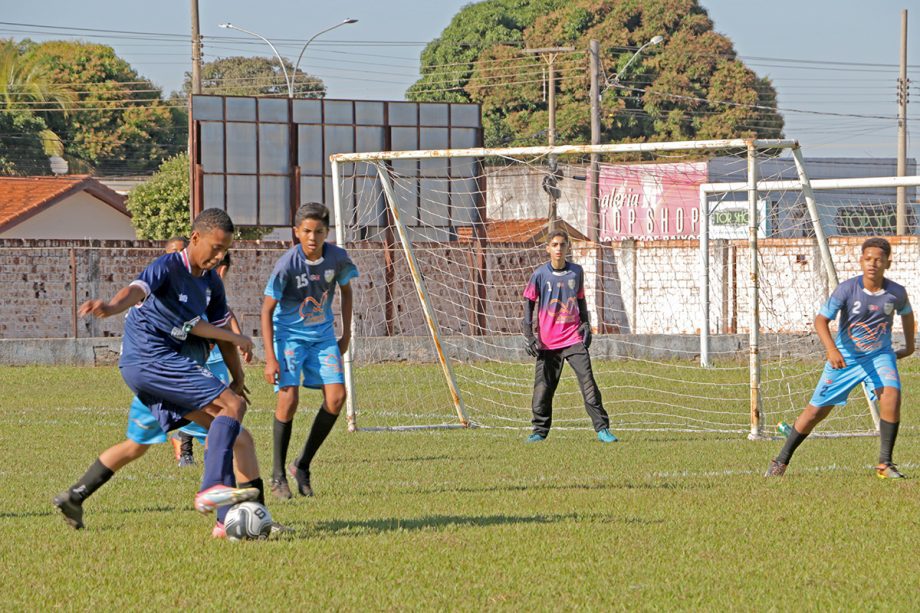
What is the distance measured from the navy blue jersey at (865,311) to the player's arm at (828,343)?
0.30 ft

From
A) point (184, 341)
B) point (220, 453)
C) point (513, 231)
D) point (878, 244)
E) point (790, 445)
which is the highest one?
point (513, 231)

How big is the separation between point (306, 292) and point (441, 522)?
197 centimetres

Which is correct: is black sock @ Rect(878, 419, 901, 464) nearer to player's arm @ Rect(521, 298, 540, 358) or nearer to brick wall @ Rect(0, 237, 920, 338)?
player's arm @ Rect(521, 298, 540, 358)

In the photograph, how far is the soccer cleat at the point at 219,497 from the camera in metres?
6.38

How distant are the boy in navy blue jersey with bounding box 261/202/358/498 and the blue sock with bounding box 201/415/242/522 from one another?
6.22 ft

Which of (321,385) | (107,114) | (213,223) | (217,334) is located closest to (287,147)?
(321,385)

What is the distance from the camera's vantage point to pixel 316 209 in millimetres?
8391

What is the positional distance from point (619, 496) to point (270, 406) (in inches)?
327

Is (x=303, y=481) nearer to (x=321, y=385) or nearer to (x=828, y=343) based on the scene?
(x=321, y=385)

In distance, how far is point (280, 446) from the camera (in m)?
8.74

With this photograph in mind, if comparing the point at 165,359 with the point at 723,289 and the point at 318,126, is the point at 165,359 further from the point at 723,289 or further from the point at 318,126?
the point at 318,126

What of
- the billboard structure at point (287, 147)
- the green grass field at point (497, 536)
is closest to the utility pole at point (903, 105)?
the billboard structure at point (287, 147)

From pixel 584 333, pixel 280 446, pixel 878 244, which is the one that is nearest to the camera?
pixel 280 446

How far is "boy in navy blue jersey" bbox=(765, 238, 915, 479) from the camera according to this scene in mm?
9109
